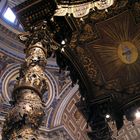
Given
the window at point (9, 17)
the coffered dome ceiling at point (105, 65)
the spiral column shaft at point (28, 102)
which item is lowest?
the spiral column shaft at point (28, 102)

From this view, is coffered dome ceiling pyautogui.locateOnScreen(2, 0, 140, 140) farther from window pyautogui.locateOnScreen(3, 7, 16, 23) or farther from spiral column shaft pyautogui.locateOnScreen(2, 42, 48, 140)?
window pyautogui.locateOnScreen(3, 7, 16, 23)

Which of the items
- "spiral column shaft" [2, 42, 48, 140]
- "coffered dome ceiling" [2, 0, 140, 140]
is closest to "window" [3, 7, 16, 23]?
"coffered dome ceiling" [2, 0, 140, 140]

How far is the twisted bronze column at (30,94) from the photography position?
12.5 feet

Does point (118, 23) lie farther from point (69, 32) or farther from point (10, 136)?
point (10, 136)

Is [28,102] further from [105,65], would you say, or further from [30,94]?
[105,65]

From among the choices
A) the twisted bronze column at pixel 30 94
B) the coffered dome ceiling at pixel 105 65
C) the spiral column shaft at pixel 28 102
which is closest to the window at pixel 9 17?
the coffered dome ceiling at pixel 105 65

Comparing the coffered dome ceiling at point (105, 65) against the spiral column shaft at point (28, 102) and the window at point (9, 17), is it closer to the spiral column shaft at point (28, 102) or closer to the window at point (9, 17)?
the spiral column shaft at point (28, 102)

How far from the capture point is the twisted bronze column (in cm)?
382

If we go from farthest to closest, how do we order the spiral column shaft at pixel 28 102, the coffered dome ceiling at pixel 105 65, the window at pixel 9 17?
the window at pixel 9 17
the coffered dome ceiling at pixel 105 65
the spiral column shaft at pixel 28 102

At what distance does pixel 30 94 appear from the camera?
4.16 metres

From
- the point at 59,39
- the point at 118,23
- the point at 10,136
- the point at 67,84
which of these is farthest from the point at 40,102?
the point at 67,84

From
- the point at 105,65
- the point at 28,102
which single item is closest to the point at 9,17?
the point at 105,65

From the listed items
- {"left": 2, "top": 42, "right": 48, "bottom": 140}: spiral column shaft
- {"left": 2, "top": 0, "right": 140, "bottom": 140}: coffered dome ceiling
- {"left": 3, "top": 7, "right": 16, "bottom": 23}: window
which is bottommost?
{"left": 2, "top": 42, "right": 48, "bottom": 140}: spiral column shaft

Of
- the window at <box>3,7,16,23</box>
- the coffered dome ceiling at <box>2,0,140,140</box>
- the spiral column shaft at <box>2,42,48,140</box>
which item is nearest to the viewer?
the spiral column shaft at <box>2,42,48,140</box>
